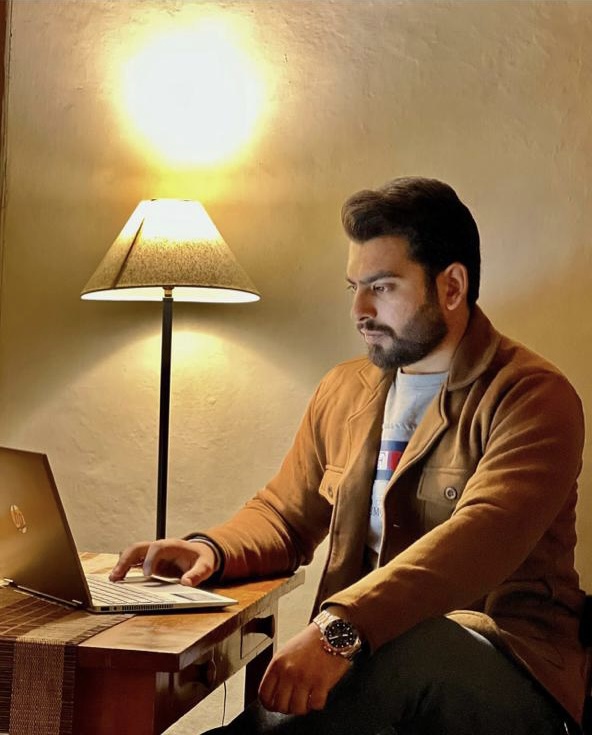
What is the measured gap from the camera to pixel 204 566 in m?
1.63

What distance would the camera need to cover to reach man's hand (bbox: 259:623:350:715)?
1.19 metres

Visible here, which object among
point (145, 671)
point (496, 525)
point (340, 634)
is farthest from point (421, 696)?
point (145, 671)

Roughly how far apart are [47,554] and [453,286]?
0.85m

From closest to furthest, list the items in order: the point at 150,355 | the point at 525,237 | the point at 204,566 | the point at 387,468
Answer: the point at 204,566
the point at 387,468
the point at 525,237
the point at 150,355

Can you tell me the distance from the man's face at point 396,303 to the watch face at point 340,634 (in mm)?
667

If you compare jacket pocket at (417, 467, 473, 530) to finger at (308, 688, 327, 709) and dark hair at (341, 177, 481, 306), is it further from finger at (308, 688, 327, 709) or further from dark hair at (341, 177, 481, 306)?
finger at (308, 688, 327, 709)

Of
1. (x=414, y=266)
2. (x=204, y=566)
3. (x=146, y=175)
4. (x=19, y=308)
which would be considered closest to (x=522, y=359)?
(x=414, y=266)

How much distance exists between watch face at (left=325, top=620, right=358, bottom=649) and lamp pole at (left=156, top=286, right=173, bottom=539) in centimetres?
102

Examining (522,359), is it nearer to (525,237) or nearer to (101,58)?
(525,237)

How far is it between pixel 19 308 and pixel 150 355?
1.13 ft

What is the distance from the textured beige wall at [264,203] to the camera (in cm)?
229

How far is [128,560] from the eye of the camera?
1.61 m

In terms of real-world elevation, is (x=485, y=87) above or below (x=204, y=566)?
above

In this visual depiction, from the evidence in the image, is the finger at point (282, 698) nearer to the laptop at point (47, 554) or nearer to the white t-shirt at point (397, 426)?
the laptop at point (47, 554)
